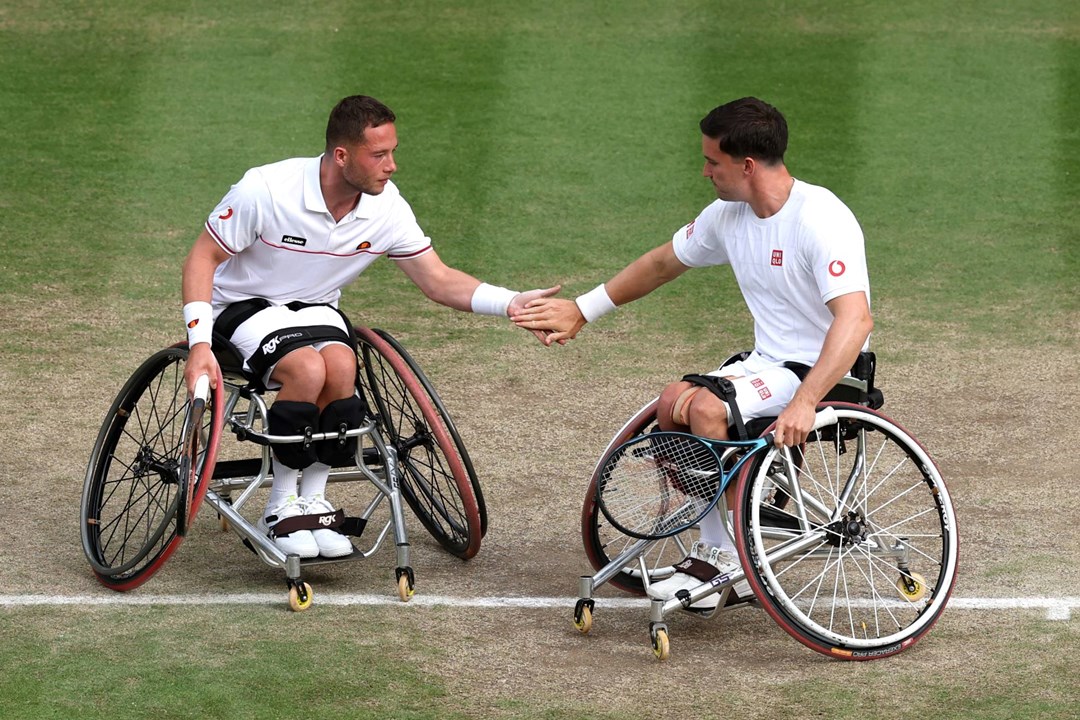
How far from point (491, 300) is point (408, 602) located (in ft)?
4.13

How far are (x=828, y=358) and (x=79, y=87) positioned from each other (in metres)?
8.16

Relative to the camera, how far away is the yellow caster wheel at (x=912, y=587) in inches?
210

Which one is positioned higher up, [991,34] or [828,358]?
[991,34]

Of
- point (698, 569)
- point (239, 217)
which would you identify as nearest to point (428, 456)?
point (239, 217)

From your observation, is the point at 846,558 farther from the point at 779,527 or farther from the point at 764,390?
the point at 764,390

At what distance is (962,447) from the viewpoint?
7.03 metres

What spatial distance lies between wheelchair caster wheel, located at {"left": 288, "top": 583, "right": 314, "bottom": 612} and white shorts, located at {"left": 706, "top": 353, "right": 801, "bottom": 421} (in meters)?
1.54

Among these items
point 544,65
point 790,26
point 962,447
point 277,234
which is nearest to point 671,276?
point 277,234

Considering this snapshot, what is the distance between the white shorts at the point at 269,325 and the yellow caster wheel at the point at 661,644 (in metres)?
1.54

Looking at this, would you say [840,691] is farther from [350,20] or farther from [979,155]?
[350,20]

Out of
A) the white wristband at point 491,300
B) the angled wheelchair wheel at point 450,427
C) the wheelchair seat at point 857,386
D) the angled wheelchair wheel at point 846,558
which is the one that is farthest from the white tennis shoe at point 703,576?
the white wristband at point 491,300

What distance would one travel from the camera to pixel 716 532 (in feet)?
17.7

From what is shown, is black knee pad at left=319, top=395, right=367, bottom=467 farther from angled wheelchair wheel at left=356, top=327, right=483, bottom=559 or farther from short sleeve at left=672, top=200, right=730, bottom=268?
short sleeve at left=672, top=200, right=730, bottom=268

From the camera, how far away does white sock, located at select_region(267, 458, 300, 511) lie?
5.77m
